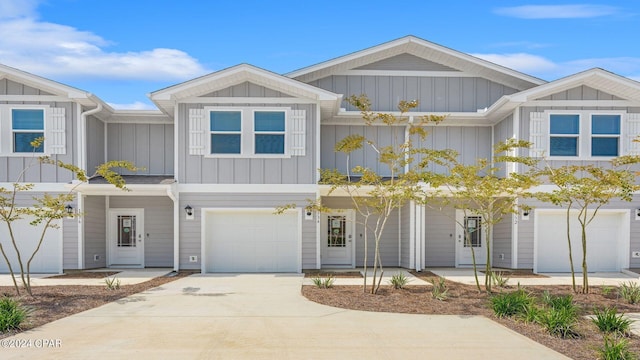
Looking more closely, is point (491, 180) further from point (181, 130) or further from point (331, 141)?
point (181, 130)

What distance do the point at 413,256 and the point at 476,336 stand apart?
25.1ft

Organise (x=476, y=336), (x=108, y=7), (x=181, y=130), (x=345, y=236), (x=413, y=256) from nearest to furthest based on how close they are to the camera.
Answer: (x=476, y=336)
(x=108, y=7)
(x=181, y=130)
(x=413, y=256)
(x=345, y=236)

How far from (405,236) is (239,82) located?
6848 mm

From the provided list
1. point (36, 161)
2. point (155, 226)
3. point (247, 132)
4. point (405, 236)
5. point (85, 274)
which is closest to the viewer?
point (85, 274)

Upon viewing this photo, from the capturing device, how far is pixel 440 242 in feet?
51.9

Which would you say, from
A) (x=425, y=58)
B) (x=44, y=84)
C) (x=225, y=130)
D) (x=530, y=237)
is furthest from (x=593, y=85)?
(x=44, y=84)

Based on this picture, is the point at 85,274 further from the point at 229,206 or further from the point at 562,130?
the point at 562,130

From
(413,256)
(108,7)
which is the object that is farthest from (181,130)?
(413,256)

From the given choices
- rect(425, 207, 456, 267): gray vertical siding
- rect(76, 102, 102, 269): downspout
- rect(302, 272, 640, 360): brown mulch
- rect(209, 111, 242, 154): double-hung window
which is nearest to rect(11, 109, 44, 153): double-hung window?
rect(76, 102, 102, 269): downspout

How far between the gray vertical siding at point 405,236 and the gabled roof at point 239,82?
13.4 ft

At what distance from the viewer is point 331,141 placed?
15.6 meters

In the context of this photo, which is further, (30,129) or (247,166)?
(247,166)

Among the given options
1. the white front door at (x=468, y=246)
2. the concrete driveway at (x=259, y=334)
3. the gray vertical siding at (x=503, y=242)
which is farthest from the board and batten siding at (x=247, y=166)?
the gray vertical siding at (x=503, y=242)

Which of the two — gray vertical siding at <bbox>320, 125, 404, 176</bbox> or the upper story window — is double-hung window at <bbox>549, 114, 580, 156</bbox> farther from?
the upper story window
